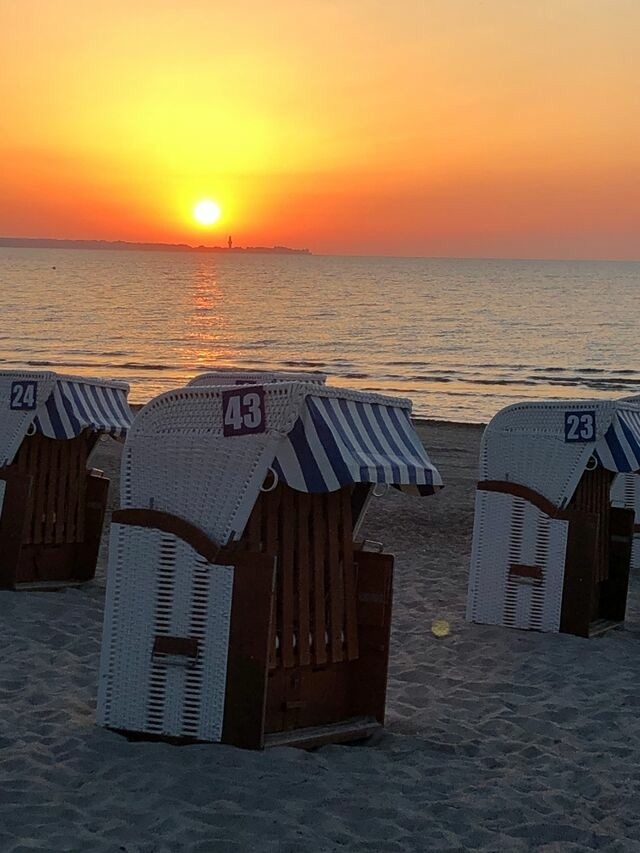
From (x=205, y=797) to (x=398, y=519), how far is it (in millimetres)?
9475

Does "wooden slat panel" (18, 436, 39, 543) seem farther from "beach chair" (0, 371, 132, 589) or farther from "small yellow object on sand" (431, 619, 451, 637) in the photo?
"small yellow object on sand" (431, 619, 451, 637)

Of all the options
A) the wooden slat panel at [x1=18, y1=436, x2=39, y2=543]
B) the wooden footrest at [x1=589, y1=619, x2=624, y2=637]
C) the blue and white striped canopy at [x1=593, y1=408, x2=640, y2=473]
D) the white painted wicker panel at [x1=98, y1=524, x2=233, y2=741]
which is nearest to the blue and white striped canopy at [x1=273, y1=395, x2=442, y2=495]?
the white painted wicker panel at [x1=98, y1=524, x2=233, y2=741]

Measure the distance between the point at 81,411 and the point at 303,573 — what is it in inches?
167

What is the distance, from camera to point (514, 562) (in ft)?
30.9

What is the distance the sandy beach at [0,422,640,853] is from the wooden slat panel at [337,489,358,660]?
59 cm

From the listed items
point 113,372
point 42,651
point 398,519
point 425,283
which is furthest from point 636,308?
point 42,651

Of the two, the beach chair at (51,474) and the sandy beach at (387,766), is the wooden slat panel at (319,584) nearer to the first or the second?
the sandy beach at (387,766)

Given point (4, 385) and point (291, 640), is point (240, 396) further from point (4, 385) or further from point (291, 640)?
point (4, 385)

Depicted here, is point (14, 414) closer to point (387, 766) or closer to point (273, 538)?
point (273, 538)

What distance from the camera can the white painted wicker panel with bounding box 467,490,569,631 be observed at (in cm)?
925

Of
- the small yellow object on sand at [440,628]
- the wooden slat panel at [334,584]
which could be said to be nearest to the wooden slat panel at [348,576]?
the wooden slat panel at [334,584]

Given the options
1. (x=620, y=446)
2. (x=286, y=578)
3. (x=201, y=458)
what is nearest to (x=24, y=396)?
(x=201, y=458)

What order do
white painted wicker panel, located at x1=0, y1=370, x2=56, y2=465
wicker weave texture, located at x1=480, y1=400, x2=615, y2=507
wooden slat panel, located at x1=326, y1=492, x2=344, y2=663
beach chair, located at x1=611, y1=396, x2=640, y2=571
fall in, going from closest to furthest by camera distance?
1. wooden slat panel, located at x1=326, y1=492, x2=344, y2=663
2. wicker weave texture, located at x1=480, y1=400, x2=615, y2=507
3. white painted wicker panel, located at x1=0, y1=370, x2=56, y2=465
4. beach chair, located at x1=611, y1=396, x2=640, y2=571

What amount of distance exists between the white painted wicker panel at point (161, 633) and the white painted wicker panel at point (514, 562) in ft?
13.3
